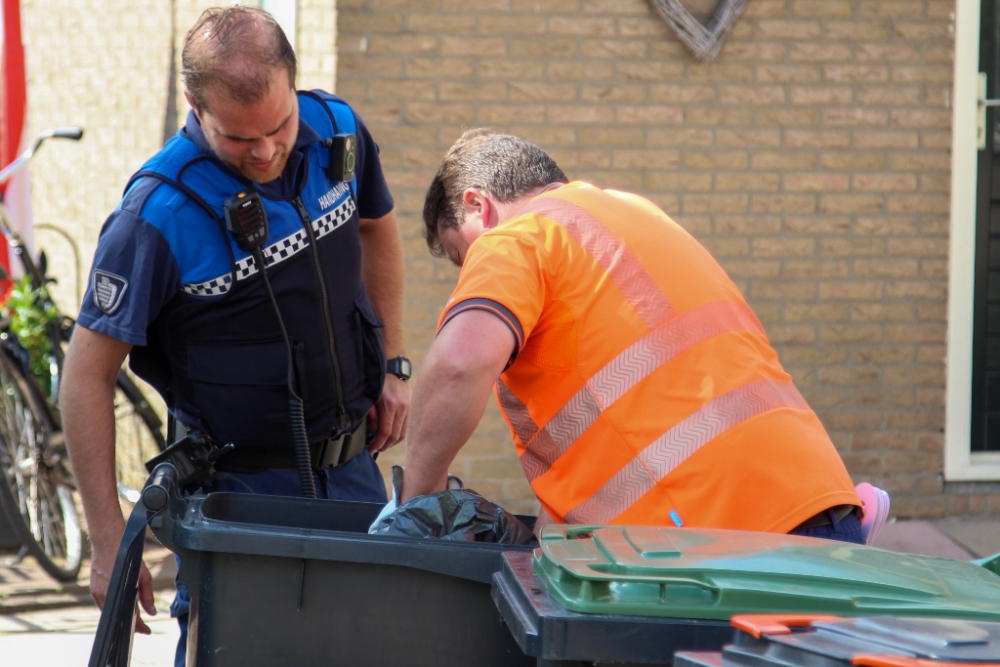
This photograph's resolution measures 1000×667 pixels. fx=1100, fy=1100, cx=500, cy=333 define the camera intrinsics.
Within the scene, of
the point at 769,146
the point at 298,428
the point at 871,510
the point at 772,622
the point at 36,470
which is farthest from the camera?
the point at 769,146

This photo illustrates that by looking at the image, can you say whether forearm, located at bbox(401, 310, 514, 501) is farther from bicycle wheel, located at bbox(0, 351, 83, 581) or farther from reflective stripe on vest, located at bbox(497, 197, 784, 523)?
bicycle wheel, located at bbox(0, 351, 83, 581)

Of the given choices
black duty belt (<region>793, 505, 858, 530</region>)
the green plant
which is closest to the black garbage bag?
black duty belt (<region>793, 505, 858, 530</region>)

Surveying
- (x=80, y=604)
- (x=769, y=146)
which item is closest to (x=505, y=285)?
(x=80, y=604)


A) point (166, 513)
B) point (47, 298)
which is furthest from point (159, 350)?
point (47, 298)

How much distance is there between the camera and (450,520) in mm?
2076

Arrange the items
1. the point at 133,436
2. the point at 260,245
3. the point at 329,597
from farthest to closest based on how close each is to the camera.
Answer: the point at 133,436, the point at 260,245, the point at 329,597

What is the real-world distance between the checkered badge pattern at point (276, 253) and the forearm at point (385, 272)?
1.16 ft

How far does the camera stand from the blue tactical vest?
8.16 ft

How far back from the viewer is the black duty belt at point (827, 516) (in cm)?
210

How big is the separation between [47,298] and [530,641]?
378 centimetres

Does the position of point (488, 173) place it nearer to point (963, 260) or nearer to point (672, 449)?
point (672, 449)

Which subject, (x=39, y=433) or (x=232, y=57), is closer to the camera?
(x=232, y=57)

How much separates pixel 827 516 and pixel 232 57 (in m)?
1.57

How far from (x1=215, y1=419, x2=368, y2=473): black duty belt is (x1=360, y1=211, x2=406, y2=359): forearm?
16.1 inches
